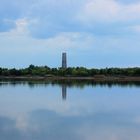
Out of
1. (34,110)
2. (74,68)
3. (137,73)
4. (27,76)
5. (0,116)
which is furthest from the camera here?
(27,76)

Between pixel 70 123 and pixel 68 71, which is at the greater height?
pixel 68 71

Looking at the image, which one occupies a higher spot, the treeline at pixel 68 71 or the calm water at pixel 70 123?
the treeline at pixel 68 71

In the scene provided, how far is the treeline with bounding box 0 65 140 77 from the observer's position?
249ft

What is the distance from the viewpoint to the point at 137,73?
237ft

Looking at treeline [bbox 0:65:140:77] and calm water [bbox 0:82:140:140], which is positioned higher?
treeline [bbox 0:65:140:77]

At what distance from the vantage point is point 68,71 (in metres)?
81.5

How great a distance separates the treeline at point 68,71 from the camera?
7581 centimetres

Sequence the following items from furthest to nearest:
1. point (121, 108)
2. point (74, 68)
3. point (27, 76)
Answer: point (27, 76)
point (74, 68)
point (121, 108)

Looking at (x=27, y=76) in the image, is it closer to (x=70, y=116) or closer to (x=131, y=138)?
(x=70, y=116)

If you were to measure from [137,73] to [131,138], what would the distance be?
198 feet

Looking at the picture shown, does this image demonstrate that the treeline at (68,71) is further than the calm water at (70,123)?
Yes

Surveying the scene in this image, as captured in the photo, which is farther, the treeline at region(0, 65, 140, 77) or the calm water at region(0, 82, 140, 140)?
the treeline at region(0, 65, 140, 77)

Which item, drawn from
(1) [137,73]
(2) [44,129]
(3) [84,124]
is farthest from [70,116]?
(1) [137,73]

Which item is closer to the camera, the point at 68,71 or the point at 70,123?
the point at 70,123
